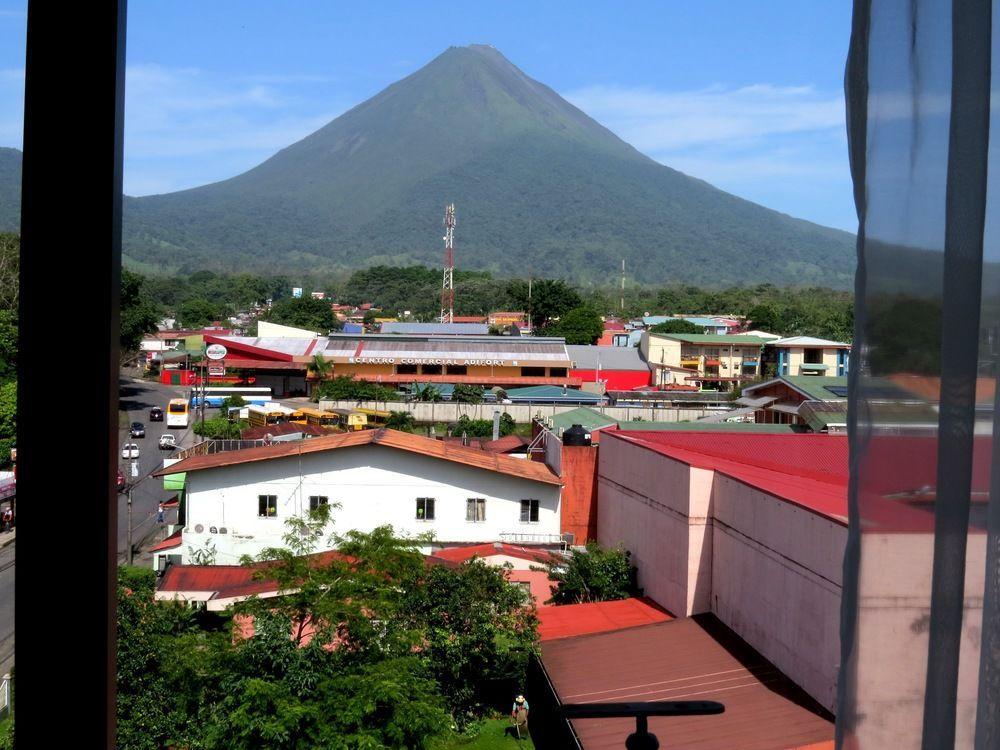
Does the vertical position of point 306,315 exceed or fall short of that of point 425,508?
it exceeds it

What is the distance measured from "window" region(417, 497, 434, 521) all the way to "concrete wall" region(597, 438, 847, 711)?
5.13 ft

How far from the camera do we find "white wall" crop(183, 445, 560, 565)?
6762mm

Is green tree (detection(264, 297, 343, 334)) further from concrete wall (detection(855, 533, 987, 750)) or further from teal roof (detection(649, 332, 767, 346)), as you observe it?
concrete wall (detection(855, 533, 987, 750))

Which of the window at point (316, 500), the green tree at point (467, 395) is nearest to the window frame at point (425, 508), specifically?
the window at point (316, 500)

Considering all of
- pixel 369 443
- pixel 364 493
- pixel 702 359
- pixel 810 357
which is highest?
pixel 810 357

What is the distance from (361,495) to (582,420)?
3657 mm

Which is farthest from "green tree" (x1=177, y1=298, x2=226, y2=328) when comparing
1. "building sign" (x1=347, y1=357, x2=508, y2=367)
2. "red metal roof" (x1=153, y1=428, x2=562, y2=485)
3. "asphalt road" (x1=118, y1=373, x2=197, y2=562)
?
"red metal roof" (x1=153, y1=428, x2=562, y2=485)

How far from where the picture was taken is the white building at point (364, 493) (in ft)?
22.2

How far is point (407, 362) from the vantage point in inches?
741

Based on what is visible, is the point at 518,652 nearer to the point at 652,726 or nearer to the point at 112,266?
the point at 652,726

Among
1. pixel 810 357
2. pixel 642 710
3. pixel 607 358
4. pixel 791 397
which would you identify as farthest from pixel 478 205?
pixel 642 710

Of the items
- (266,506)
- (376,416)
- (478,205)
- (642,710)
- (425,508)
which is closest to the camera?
(642,710)

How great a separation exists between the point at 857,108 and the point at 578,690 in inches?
108

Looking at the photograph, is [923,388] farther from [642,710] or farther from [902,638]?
[642,710]
